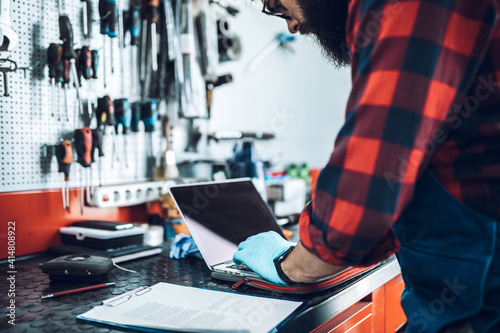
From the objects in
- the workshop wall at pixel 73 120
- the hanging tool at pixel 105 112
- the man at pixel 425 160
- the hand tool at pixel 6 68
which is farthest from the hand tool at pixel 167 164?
the man at pixel 425 160

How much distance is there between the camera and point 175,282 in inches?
37.4

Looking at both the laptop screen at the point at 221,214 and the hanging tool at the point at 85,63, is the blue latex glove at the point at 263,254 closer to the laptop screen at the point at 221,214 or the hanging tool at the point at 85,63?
the laptop screen at the point at 221,214

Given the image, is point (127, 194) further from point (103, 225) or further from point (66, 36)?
point (66, 36)

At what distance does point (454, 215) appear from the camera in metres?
0.63

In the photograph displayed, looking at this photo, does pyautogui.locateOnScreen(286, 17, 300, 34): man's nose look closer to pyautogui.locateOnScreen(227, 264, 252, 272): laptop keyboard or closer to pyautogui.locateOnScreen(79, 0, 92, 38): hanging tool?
pyautogui.locateOnScreen(227, 264, 252, 272): laptop keyboard

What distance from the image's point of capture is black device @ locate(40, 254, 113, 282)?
0.92 metres

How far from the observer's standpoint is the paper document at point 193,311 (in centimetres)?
67

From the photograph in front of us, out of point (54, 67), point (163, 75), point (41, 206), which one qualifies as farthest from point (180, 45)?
point (41, 206)

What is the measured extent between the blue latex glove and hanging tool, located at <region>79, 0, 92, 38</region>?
94cm

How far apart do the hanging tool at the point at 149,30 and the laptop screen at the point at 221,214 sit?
24.9 inches

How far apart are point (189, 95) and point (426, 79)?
1273mm

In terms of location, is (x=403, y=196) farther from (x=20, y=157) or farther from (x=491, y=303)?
(x=20, y=157)

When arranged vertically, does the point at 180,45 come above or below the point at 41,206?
above

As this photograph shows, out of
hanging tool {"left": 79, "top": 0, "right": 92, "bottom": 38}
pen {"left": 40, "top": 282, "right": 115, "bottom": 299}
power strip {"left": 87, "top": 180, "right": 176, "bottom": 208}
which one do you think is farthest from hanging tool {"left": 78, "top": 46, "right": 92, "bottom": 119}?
pen {"left": 40, "top": 282, "right": 115, "bottom": 299}
